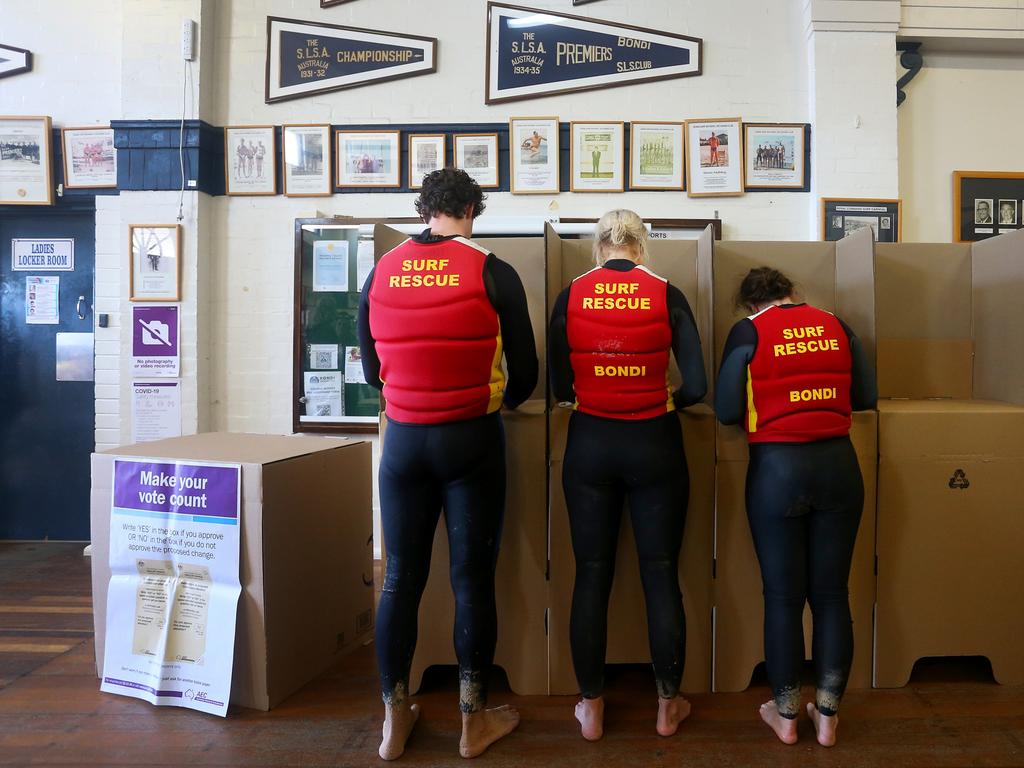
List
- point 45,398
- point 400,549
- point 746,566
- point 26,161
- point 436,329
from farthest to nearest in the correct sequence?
point 45,398 → point 26,161 → point 746,566 → point 400,549 → point 436,329

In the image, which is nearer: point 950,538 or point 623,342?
point 623,342

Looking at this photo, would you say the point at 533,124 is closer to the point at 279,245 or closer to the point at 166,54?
the point at 279,245

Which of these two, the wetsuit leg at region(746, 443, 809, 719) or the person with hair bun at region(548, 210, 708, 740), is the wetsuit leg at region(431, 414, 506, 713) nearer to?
the person with hair bun at region(548, 210, 708, 740)

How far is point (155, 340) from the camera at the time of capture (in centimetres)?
344

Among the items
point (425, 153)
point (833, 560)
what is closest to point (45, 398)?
point (425, 153)

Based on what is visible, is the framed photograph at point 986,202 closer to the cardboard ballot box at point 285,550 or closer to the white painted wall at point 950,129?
the white painted wall at point 950,129

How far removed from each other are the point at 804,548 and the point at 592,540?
0.60 metres

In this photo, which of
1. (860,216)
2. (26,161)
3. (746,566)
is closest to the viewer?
(746,566)

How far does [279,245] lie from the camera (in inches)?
140

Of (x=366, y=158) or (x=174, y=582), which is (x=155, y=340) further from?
(x=174, y=582)

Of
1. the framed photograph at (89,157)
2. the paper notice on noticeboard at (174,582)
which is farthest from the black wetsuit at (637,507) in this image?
the framed photograph at (89,157)

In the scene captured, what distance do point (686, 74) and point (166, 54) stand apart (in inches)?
112

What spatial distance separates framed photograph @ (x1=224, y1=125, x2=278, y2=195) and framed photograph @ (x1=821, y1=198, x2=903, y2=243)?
3.04 metres

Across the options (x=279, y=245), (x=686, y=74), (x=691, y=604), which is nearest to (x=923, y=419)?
(x=691, y=604)
